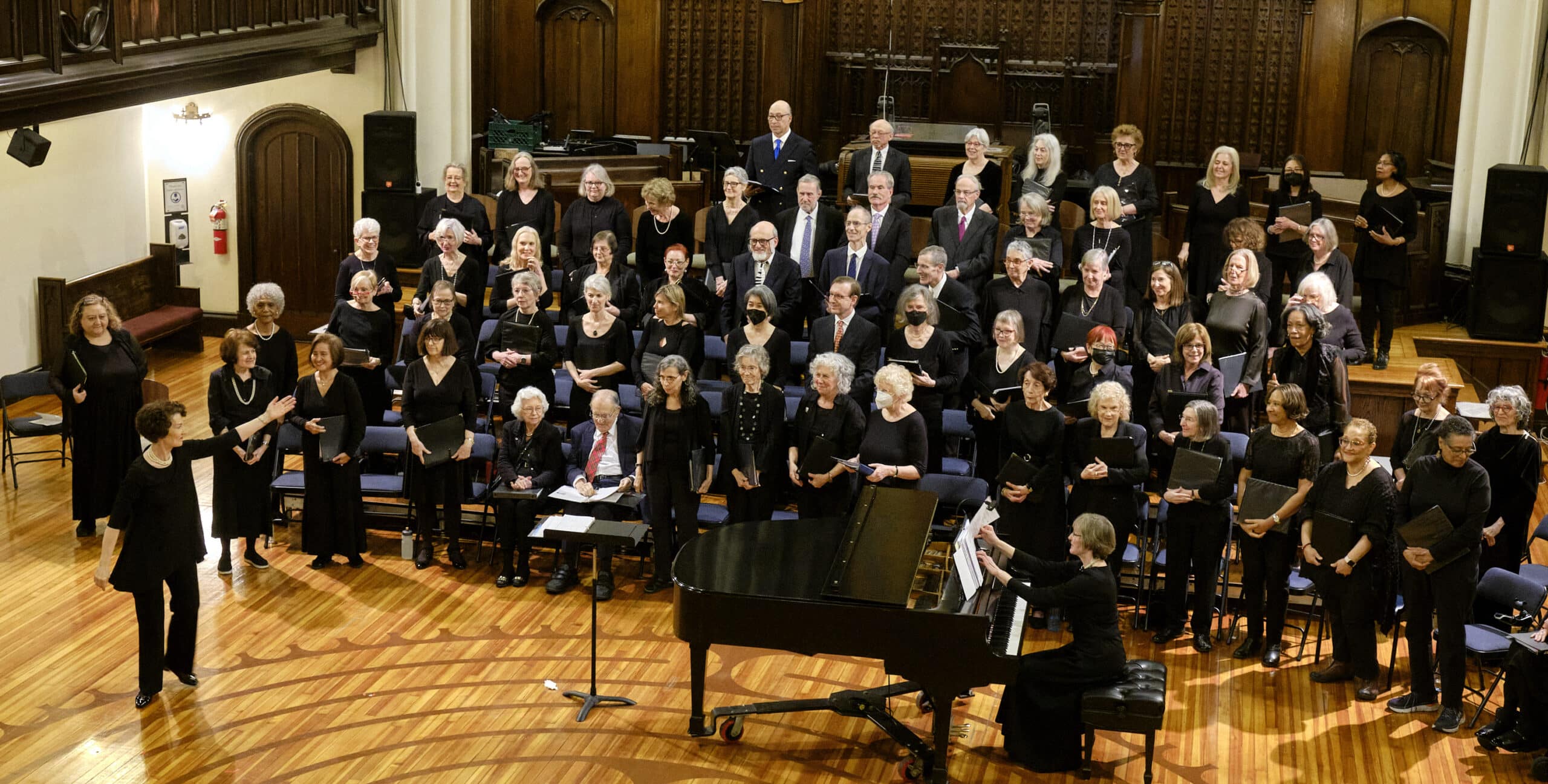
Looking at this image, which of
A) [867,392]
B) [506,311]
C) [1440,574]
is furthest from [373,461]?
[1440,574]

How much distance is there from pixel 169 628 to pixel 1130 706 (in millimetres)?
3927

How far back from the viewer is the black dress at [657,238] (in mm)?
9297

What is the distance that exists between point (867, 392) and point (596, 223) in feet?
7.48

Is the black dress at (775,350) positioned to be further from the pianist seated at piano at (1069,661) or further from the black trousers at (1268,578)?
the black trousers at (1268,578)

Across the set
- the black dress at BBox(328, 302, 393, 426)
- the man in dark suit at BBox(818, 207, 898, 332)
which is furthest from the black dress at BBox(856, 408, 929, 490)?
the black dress at BBox(328, 302, 393, 426)

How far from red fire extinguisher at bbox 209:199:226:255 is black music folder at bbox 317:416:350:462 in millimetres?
4971

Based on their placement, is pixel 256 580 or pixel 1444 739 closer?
pixel 1444 739

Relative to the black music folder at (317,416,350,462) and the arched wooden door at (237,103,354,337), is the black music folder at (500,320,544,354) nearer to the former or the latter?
the black music folder at (317,416,350,462)

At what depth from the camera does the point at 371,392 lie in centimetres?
872

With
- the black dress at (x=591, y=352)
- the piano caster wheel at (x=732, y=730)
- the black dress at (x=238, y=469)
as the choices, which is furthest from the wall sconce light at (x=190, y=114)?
the piano caster wheel at (x=732, y=730)

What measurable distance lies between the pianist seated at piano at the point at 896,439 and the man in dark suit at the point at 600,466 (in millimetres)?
1181

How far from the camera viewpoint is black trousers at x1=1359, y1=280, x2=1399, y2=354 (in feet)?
31.0

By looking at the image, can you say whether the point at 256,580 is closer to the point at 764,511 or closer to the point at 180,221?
the point at 764,511

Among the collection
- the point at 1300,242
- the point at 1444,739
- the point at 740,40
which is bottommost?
the point at 1444,739
